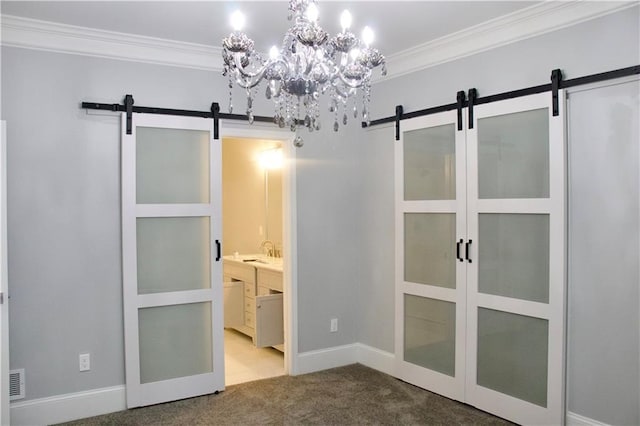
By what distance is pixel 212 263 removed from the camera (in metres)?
3.93

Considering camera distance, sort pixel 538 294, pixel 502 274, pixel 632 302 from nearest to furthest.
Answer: pixel 632 302
pixel 538 294
pixel 502 274

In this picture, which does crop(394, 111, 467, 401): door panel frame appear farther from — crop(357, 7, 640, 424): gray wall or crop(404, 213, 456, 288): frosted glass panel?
crop(357, 7, 640, 424): gray wall

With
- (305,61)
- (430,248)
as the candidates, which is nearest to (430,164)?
(430,248)

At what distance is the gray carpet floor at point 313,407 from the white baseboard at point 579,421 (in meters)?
0.43

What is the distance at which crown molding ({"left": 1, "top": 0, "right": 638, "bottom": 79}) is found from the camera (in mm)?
3064

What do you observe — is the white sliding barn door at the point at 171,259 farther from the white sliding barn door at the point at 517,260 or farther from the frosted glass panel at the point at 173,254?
the white sliding barn door at the point at 517,260

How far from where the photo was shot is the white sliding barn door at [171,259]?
3646mm

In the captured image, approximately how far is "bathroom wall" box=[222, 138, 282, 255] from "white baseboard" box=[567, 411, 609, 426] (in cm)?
355

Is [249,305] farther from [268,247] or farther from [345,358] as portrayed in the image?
[345,358]

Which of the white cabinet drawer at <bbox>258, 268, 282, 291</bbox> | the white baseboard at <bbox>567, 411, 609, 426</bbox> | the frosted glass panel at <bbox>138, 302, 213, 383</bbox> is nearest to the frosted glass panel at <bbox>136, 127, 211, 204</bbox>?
the frosted glass panel at <bbox>138, 302, 213, 383</bbox>

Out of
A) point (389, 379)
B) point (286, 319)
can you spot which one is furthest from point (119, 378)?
point (389, 379)

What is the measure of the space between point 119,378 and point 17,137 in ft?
5.90

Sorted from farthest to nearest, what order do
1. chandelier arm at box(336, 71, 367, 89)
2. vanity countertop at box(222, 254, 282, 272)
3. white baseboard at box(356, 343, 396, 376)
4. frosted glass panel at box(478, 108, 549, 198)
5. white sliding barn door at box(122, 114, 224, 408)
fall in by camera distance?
vanity countertop at box(222, 254, 282, 272) < white baseboard at box(356, 343, 396, 376) < white sliding barn door at box(122, 114, 224, 408) < frosted glass panel at box(478, 108, 549, 198) < chandelier arm at box(336, 71, 367, 89)

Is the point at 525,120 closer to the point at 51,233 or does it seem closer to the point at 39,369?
the point at 51,233
